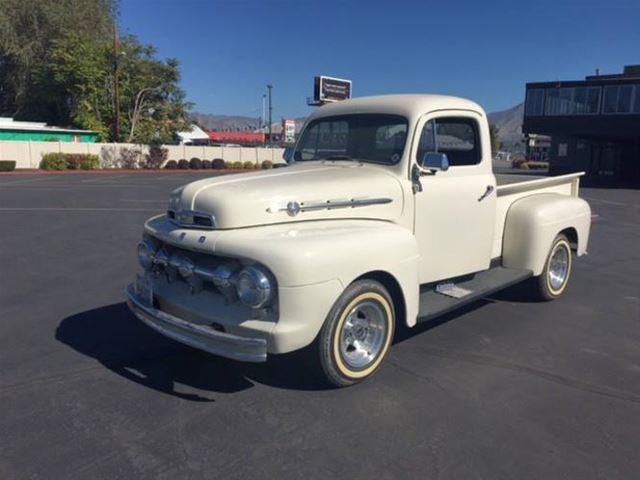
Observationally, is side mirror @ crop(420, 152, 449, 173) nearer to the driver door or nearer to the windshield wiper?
the driver door

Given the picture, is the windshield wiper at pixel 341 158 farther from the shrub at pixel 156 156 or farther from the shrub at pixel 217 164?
the shrub at pixel 217 164

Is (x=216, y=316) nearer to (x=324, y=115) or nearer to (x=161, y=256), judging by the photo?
(x=161, y=256)

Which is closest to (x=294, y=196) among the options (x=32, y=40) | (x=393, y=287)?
(x=393, y=287)

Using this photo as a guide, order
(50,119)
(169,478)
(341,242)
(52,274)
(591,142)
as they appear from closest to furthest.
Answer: (169,478) < (341,242) < (52,274) < (591,142) < (50,119)

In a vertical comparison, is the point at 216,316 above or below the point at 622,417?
above

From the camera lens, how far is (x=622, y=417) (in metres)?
3.60

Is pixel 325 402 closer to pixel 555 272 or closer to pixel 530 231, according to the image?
pixel 530 231

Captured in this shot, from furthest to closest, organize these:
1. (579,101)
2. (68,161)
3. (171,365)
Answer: (579,101)
(68,161)
(171,365)

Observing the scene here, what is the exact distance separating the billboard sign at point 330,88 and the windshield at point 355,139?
51.6 m

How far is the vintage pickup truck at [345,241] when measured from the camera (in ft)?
11.6

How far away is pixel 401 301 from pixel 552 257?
291cm

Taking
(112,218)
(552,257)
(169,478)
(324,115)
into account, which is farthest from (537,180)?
(112,218)

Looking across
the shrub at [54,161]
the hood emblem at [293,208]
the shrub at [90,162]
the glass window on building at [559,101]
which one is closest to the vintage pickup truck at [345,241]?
the hood emblem at [293,208]

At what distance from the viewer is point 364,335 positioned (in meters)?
4.11
